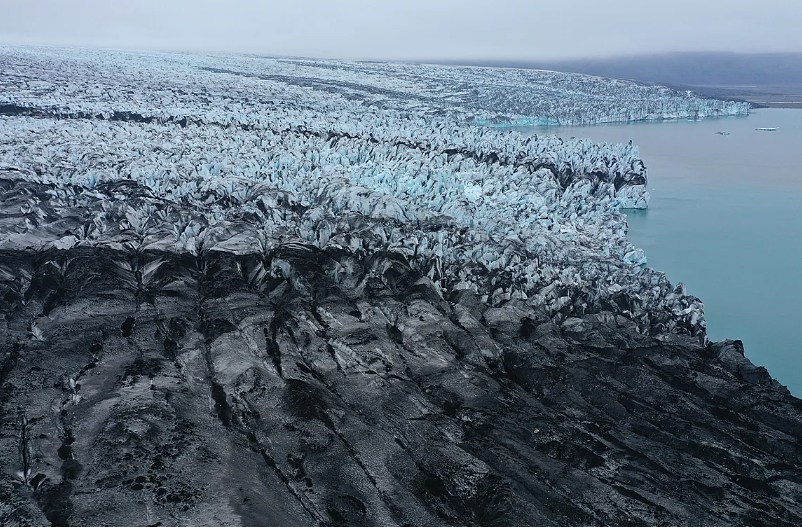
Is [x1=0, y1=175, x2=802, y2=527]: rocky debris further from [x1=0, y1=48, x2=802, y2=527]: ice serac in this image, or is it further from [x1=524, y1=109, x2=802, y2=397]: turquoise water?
[x1=524, y1=109, x2=802, y2=397]: turquoise water

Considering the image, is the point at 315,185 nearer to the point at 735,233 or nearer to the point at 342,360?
the point at 342,360

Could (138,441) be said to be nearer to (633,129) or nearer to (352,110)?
(352,110)

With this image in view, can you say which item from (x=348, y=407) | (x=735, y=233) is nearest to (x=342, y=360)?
(x=348, y=407)

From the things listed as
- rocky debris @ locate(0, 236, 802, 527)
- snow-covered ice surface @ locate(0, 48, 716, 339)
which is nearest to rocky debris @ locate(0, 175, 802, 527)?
rocky debris @ locate(0, 236, 802, 527)

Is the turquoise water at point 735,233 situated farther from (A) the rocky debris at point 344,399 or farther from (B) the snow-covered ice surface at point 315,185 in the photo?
(A) the rocky debris at point 344,399

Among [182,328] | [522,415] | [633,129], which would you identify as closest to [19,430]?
[182,328]
